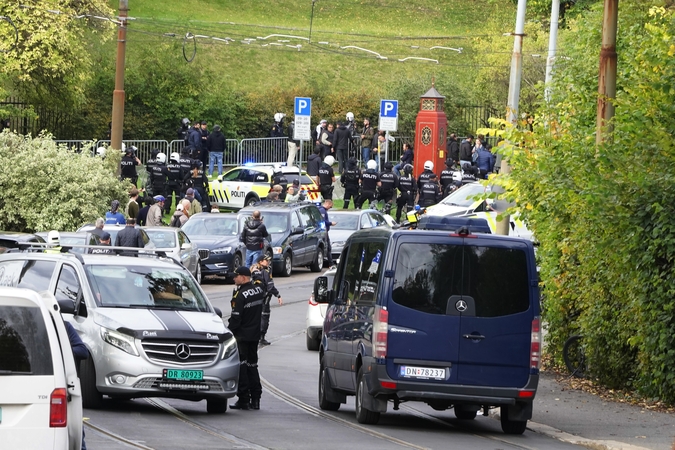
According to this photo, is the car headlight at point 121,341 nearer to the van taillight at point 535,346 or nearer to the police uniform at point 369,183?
the van taillight at point 535,346

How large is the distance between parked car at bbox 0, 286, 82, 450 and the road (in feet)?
11.2

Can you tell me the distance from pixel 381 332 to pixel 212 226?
19.5 metres

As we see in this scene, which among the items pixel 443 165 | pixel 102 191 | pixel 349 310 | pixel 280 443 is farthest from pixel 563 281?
pixel 443 165

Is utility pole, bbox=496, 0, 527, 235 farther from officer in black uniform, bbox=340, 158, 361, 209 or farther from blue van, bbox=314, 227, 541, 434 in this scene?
officer in black uniform, bbox=340, 158, 361, 209

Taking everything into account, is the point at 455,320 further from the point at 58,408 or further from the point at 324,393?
the point at 58,408

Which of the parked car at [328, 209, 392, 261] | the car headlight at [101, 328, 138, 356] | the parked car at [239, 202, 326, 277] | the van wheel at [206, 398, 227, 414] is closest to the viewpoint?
the car headlight at [101, 328, 138, 356]

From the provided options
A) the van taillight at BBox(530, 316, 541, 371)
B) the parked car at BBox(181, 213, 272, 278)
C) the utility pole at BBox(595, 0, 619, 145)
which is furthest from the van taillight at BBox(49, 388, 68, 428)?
the parked car at BBox(181, 213, 272, 278)

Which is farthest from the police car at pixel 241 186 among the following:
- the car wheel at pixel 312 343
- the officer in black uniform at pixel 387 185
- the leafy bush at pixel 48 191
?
the car wheel at pixel 312 343

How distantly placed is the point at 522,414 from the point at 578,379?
16.6 ft

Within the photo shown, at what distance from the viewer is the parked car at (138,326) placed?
13.5 meters

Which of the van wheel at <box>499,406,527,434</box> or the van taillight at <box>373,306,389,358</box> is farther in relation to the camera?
the van wheel at <box>499,406,527,434</box>

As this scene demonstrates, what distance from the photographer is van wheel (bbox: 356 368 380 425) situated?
44.6ft

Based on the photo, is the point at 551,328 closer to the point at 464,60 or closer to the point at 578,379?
the point at 578,379

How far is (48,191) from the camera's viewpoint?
1302 inches
